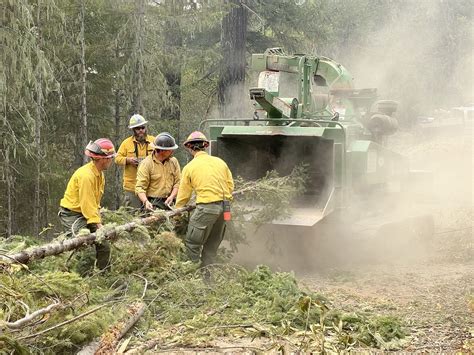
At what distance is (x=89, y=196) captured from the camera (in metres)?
7.02

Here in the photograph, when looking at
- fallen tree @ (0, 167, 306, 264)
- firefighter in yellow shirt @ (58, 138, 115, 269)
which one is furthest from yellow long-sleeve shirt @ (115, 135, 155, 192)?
firefighter in yellow shirt @ (58, 138, 115, 269)

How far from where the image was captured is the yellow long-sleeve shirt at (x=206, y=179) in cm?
820

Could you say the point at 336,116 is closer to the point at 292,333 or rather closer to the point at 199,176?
the point at 199,176

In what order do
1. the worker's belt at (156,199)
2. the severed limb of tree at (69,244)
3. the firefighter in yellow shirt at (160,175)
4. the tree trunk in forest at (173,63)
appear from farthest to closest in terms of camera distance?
the tree trunk in forest at (173,63)
the worker's belt at (156,199)
the firefighter in yellow shirt at (160,175)
the severed limb of tree at (69,244)

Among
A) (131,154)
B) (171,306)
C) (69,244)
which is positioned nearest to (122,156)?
(131,154)

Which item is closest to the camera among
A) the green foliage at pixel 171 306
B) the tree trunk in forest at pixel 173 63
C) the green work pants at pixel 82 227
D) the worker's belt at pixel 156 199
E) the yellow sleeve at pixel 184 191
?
the green foliage at pixel 171 306

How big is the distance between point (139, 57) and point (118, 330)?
35.8 feet

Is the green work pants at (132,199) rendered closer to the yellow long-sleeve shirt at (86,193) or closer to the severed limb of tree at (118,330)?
the yellow long-sleeve shirt at (86,193)

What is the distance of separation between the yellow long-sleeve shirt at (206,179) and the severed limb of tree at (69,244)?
1.67 ft

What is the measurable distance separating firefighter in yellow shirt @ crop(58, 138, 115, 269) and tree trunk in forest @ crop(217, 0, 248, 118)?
36.7ft

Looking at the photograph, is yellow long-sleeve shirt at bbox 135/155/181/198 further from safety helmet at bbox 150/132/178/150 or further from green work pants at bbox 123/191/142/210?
green work pants at bbox 123/191/142/210

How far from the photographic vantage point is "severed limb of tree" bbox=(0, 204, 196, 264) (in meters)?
5.65

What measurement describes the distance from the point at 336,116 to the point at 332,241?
6.95 feet

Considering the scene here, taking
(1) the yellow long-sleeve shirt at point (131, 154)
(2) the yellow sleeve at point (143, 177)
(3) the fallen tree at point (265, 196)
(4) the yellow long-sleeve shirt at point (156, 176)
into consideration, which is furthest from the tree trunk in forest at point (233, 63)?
(2) the yellow sleeve at point (143, 177)
